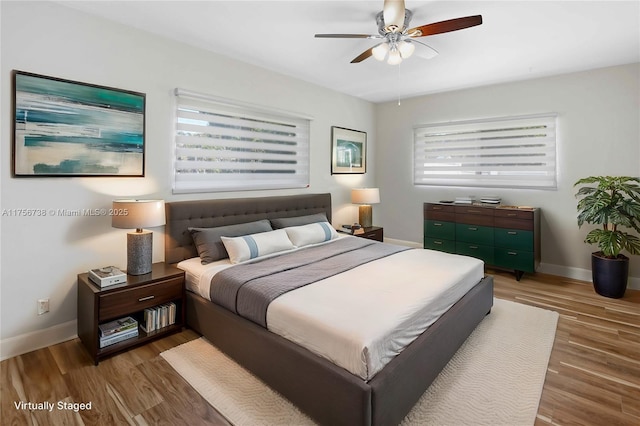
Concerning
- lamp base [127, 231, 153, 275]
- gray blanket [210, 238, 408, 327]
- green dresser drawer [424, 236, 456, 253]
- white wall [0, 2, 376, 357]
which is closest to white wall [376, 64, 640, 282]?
green dresser drawer [424, 236, 456, 253]

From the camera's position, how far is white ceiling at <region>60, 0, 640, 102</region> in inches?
101

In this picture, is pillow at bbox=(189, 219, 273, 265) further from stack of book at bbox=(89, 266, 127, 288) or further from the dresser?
the dresser

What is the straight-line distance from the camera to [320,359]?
1.80m

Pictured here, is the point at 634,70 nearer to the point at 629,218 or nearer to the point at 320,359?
the point at 629,218

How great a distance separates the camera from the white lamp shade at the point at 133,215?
262cm

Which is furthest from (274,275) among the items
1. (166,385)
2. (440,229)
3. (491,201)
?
(491,201)

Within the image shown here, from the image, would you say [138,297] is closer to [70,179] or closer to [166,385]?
[166,385]

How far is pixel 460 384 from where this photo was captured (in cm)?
216

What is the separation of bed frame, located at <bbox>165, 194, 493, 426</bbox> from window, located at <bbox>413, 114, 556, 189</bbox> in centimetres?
227

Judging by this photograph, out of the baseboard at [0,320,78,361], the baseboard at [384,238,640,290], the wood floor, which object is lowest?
the wood floor

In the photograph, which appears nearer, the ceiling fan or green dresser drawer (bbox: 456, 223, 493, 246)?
the ceiling fan

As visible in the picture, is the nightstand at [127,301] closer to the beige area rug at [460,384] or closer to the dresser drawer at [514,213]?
the beige area rug at [460,384]

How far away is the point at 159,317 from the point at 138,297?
293 mm

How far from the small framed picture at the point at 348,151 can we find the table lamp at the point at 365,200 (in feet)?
1.48
